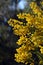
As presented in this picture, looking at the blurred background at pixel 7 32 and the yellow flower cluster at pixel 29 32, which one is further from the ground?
the yellow flower cluster at pixel 29 32

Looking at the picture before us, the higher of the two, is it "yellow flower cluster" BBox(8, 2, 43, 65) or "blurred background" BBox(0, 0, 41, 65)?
"yellow flower cluster" BBox(8, 2, 43, 65)

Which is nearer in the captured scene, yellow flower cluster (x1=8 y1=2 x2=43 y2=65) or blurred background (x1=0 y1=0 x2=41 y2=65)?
yellow flower cluster (x1=8 y1=2 x2=43 y2=65)

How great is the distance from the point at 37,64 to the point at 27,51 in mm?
720

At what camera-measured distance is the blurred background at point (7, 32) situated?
65.0 ft

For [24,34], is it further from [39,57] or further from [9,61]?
[9,61]

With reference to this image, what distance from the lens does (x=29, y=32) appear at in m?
7.14

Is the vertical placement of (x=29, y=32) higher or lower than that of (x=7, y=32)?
higher

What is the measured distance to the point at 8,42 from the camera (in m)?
21.0

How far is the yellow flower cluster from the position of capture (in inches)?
270

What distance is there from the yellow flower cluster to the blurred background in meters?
11.6

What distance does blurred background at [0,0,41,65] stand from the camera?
19.8 metres

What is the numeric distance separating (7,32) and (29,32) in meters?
14.6

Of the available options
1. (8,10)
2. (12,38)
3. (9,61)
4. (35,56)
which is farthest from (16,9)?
(35,56)

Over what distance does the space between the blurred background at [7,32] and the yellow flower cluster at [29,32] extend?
1161cm
